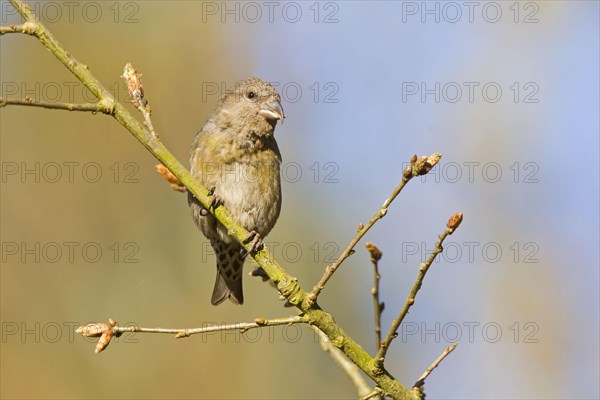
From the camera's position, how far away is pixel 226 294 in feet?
17.7

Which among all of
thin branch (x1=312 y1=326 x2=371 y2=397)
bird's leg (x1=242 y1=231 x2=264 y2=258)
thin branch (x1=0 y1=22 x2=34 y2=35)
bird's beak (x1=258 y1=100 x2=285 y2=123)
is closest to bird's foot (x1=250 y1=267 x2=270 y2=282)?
bird's leg (x1=242 y1=231 x2=264 y2=258)

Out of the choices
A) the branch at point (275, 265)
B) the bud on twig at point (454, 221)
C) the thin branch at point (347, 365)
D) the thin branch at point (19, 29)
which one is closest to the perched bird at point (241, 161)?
the branch at point (275, 265)

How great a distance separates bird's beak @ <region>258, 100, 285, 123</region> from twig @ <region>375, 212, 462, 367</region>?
7.27 ft

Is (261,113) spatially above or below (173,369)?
above

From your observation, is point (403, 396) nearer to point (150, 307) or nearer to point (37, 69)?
point (150, 307)

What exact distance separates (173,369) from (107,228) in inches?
83.0

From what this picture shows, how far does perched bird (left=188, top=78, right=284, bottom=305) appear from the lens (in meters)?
4.78

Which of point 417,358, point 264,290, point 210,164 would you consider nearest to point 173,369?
point 264,290

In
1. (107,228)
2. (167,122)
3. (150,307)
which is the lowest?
(150,307)

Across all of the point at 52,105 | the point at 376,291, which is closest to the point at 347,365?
the point at 376,291

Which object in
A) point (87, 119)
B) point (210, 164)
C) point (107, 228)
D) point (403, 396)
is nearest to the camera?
point (403, 396)

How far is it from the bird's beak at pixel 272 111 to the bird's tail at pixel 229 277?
3.10 feet

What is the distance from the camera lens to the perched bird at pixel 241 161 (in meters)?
4.78

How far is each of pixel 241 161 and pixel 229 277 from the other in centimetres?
93
